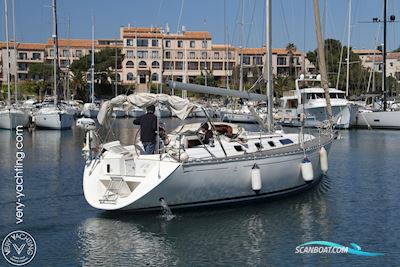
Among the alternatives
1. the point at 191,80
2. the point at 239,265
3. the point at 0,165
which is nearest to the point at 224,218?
the point at 239,265

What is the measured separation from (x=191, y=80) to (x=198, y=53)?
895 centimetres

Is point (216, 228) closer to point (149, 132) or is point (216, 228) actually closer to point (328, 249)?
point (328, 249)

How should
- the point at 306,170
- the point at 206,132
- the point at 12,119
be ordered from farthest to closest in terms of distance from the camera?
the point at 12,119
the point at 306,170
the point at 206,132

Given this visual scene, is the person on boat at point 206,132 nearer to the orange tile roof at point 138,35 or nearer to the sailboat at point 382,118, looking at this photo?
the sailboat at point 382,118

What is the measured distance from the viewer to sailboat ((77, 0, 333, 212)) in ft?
54.3

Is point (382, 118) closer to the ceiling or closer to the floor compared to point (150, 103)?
closer to the floor

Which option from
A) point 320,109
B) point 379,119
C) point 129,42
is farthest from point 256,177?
point 129,42

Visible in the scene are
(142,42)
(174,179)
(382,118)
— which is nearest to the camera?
(174,179)

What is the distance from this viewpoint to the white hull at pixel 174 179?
16406 millimetres

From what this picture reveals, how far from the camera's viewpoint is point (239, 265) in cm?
1327

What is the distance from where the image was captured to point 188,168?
54.4 ft

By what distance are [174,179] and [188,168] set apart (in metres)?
0.51

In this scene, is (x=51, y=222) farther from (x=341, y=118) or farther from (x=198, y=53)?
(x=198, y=53)

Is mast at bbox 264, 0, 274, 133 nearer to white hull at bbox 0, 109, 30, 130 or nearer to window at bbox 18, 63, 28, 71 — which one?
white hull at bbox 0, 109, 30, 130
